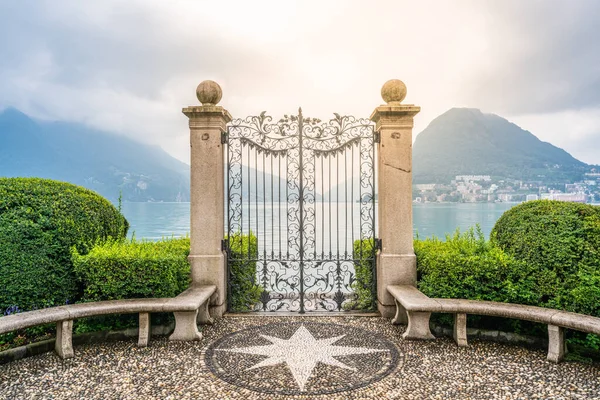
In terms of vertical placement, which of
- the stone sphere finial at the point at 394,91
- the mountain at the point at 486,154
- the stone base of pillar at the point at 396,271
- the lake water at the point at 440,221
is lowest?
the stone base of pillar at the point at 396,271

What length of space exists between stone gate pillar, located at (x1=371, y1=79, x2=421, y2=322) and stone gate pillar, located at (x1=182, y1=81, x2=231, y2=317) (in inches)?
118

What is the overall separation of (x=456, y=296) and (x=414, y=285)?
924mm

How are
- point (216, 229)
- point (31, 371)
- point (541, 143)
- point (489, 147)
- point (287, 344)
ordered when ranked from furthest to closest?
1. point (541, 143)
2. point (489, 147)
3. point (216, 229)
4. point (287, 344)
5. point (31, 371)

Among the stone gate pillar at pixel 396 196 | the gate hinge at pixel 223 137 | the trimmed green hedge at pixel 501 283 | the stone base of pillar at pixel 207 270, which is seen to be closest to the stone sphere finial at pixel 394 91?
the stone gate pillar at pixel 396 196

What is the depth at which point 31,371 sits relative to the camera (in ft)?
13.4

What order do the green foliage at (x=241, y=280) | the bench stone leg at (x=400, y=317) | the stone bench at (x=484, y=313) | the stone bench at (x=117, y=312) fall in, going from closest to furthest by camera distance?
1. the stone bench at (x=484, y=313)
2. the stone bench at (x=117, y=312)
3. the bench stone leg at (x=400, y=317)
4. the green foliage at (x=241, y=280)

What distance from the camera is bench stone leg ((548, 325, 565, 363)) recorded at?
4.30m

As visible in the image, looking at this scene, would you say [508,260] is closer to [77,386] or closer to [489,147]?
[77,386]

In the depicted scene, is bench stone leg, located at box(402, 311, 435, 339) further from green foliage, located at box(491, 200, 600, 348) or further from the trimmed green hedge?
green foliage, located at box(491, 200, 600, 348)

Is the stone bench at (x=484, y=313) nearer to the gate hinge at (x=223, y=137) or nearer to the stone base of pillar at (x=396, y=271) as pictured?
the stone base of pillar at (x=396, y=271)

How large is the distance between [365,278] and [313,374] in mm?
3091

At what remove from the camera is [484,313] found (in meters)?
4.71

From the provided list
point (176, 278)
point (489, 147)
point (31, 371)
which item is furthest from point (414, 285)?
point (489, 147)

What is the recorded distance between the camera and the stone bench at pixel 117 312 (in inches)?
169
